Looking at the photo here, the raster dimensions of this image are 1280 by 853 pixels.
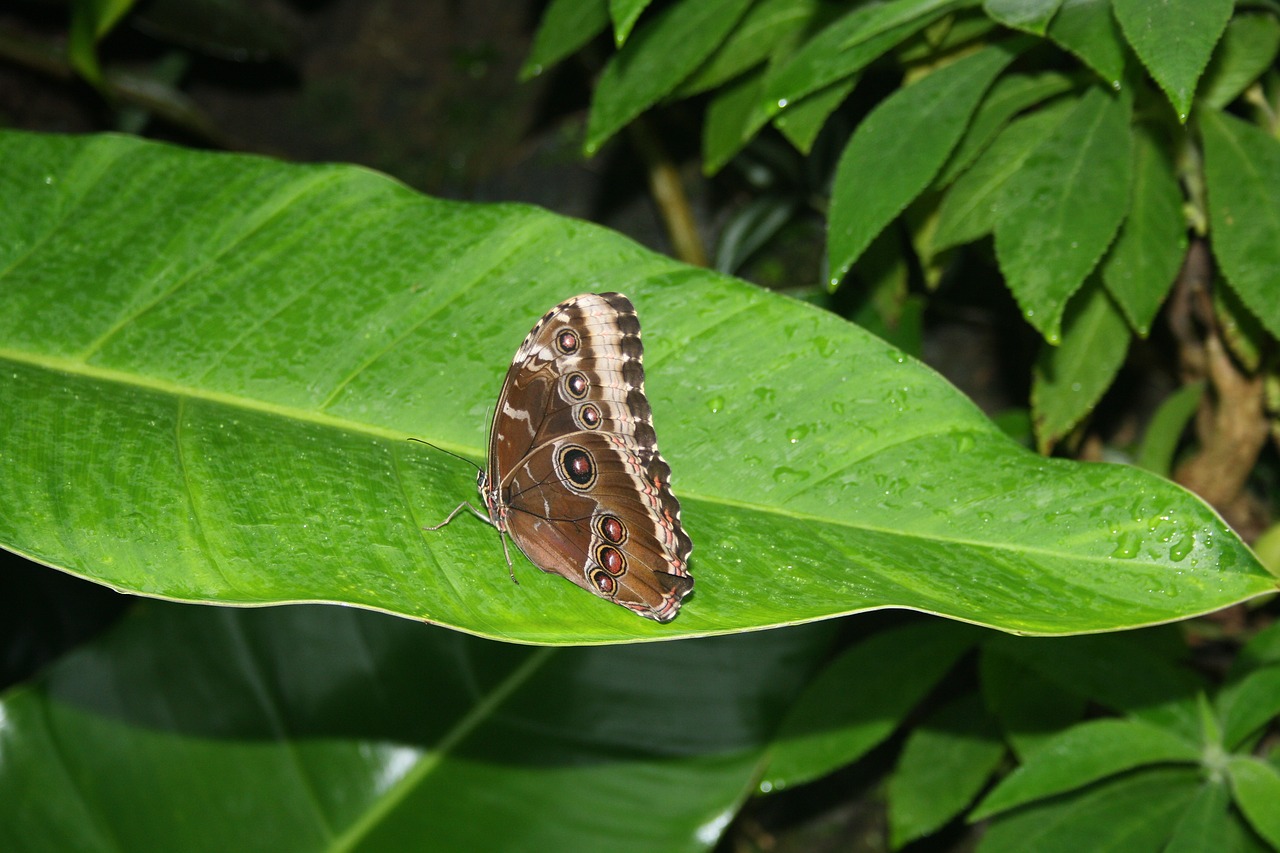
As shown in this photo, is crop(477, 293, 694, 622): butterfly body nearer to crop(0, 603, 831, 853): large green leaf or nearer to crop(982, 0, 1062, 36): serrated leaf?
crop(982, 0, 1062, 36): serrated leaf

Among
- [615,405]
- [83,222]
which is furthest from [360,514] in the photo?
[83,222]

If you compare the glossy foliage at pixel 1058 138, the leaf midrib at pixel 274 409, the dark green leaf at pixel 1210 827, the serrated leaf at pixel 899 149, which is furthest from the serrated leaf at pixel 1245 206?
the dark green leaf at pixel 1210 827

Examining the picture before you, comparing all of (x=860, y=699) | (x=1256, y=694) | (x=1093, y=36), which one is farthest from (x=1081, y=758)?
(x=1093, y=36)

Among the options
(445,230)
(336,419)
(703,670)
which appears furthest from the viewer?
(703,670)

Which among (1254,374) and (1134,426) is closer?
(1254,374)

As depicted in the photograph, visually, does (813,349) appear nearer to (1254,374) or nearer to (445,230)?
(445,230)

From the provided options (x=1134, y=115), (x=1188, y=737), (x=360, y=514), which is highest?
(x=1134, y=115)

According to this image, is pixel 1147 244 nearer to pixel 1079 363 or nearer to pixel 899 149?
pixel 1079 363
